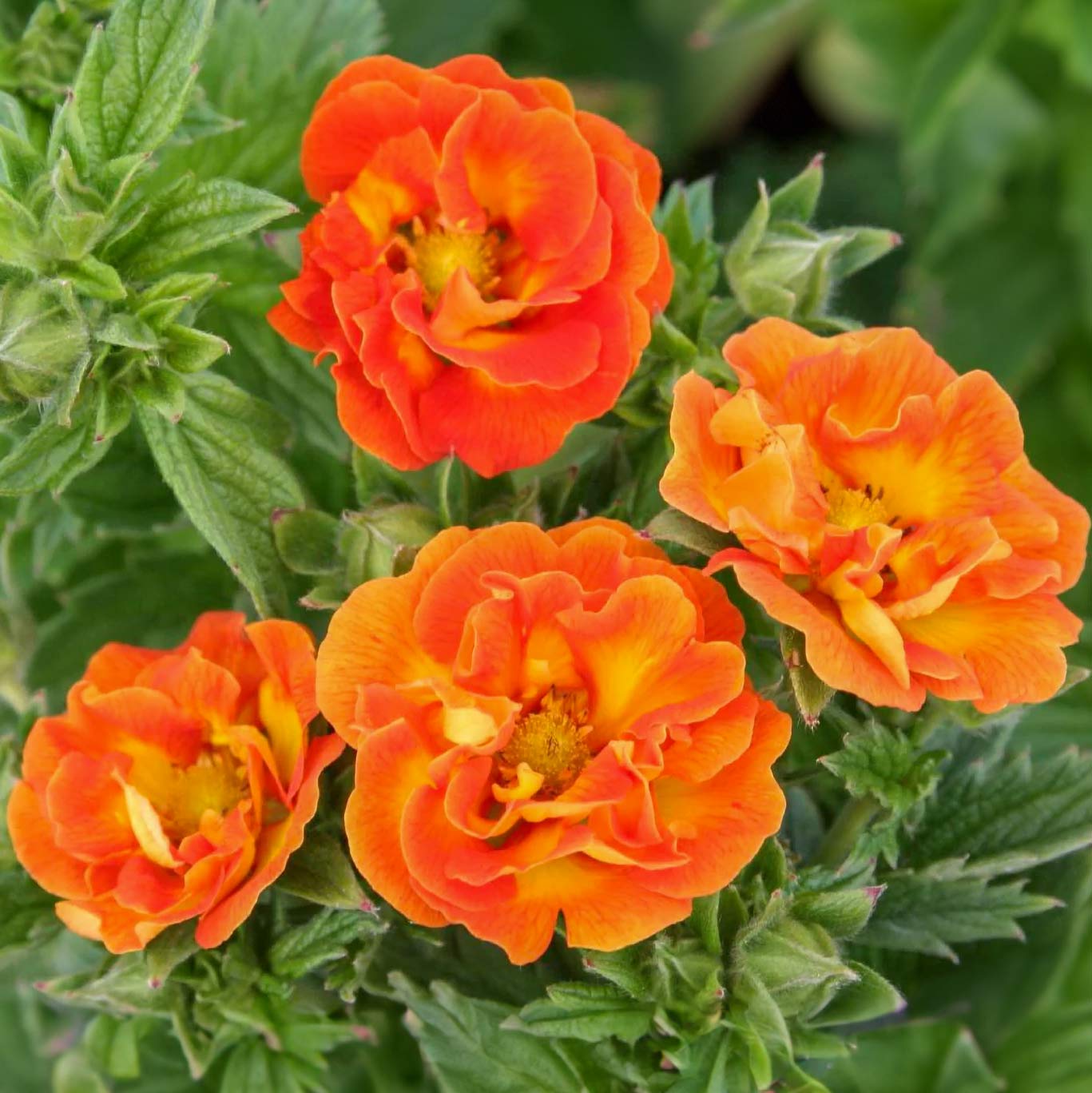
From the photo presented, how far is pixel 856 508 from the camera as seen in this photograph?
1036 millimetres

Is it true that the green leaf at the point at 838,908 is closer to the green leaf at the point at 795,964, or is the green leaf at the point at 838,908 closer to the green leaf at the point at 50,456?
the green leaf at the point at 795,964

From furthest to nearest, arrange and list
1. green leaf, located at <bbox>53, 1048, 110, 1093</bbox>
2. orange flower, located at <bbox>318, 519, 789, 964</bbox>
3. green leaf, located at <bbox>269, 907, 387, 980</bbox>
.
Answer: green leaf, located at <bbox>53, 1048, 110, 1093</bbox>, green leaf, located at <bbox>269, 907, 387, 980</bbox>, orange flower, located at <bbox>318, 519, 789, 964</bbox>

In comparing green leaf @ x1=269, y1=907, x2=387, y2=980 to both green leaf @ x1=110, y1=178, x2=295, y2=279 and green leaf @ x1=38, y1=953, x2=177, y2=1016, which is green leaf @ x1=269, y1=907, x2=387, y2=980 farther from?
green leaf @ x1=110, y1=178, x2=295, y2=279

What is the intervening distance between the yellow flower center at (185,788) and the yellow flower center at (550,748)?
21 cm

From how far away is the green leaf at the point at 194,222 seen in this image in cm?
104

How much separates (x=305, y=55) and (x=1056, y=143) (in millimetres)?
1132

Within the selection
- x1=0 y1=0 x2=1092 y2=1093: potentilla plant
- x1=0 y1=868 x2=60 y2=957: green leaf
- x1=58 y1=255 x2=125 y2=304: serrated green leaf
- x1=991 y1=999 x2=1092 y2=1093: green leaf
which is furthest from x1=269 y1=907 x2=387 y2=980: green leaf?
x1=991 y1=999 x2=1092 y2=1093: green leaf

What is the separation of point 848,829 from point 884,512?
242 mm

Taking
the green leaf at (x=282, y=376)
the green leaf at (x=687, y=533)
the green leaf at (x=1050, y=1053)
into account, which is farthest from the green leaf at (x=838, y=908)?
the green leaf at (x=282, y=376)

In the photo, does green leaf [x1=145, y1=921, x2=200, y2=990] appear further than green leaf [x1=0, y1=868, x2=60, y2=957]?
No

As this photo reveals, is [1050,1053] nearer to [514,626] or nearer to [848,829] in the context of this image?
[848,829]

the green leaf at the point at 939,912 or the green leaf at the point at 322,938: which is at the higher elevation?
the green leaf at the point at 939,912

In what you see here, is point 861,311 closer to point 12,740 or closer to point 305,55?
point 305,55

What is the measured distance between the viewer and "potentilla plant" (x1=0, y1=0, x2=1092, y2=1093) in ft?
3.10
